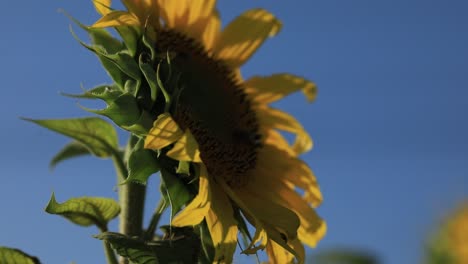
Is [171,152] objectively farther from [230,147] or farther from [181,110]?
[230,147]

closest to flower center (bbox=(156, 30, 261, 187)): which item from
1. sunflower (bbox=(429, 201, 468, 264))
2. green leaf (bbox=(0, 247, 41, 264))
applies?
green leaf (bbox=(0, 247, 41, 264))

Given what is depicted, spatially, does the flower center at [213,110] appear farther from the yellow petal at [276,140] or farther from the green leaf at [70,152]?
the green leaf at [70,152]

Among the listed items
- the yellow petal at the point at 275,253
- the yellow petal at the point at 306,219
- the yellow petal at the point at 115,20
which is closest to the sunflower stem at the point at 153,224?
the yellow petal at the point at 275,253

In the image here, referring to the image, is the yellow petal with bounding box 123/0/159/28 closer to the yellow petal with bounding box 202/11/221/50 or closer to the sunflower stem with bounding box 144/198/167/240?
the yellow petal with bounding box 202/11/221/50

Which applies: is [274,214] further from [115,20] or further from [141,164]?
[115,20]

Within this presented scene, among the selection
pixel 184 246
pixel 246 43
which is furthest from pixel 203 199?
pixel 246 43

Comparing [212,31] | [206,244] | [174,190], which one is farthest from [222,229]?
[212,31]
